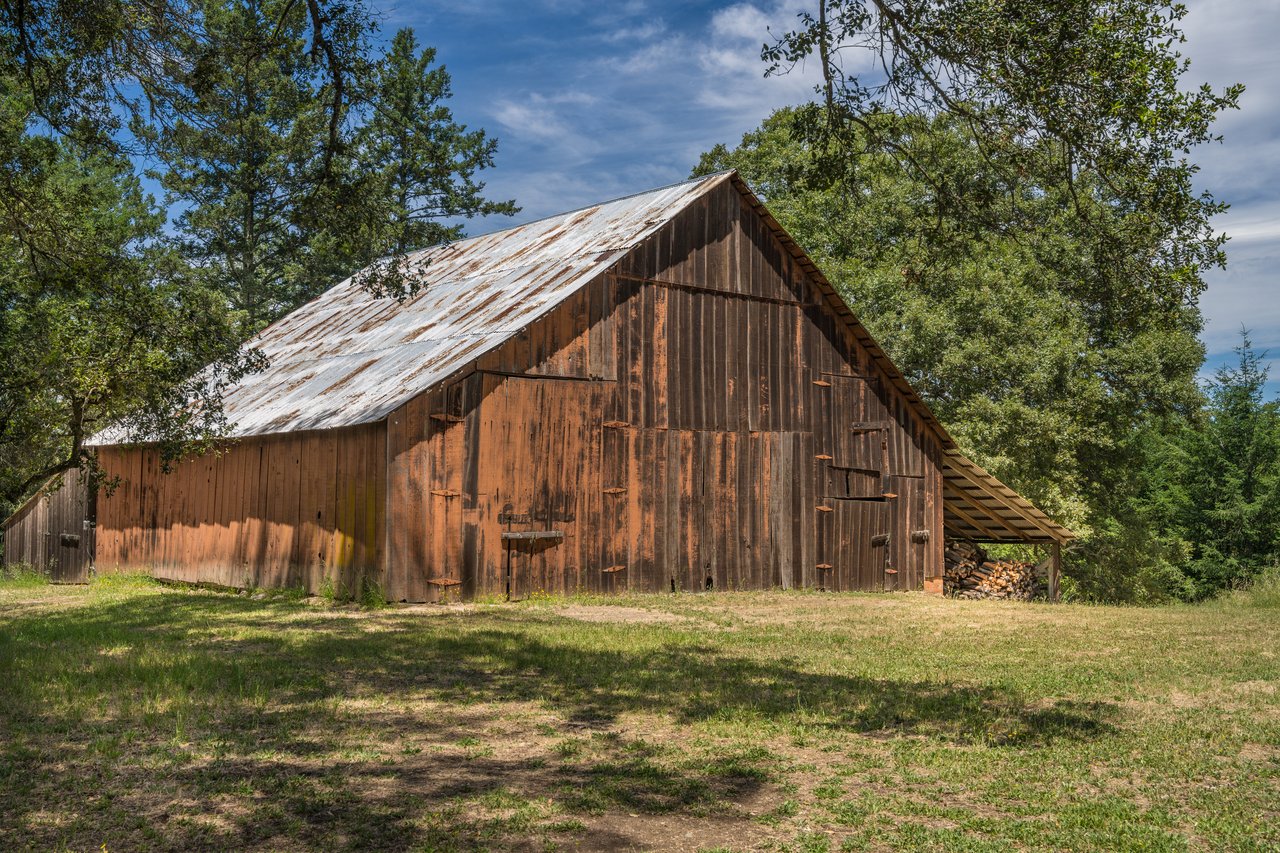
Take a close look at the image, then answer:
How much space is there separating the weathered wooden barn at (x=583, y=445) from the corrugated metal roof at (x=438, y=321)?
0.08 metres

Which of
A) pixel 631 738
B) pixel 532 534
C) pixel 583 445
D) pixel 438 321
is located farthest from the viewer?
pixel 438 321

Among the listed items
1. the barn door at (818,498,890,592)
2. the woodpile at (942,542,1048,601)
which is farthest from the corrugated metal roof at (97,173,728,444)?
the woodpile at (942,542,1048,601)

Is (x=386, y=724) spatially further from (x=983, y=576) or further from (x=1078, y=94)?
(x=983, y=576)

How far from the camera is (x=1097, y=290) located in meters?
11.8

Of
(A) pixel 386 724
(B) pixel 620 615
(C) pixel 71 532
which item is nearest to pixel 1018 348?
(B) pixel 620 615

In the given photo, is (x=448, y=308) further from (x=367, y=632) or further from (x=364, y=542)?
(x=367, y=632)

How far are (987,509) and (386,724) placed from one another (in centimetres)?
2029

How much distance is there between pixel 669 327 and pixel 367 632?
8.51 metres

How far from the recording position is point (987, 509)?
86.8 feet

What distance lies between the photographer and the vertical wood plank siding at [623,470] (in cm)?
1769

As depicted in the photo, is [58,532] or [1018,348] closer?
[58,532]

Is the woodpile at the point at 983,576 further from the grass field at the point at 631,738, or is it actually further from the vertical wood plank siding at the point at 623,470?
the grass field at the point at 631,738

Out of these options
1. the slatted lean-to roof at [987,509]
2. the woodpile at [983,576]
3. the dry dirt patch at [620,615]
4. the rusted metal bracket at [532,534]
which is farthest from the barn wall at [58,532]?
the woodpile at [983,576]

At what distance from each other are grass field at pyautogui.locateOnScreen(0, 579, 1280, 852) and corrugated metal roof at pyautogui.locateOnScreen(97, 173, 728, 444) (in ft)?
17.3
